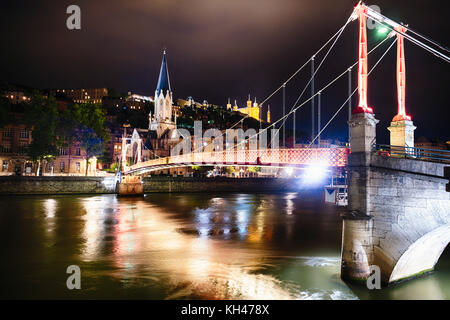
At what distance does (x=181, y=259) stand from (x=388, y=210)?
8542mm

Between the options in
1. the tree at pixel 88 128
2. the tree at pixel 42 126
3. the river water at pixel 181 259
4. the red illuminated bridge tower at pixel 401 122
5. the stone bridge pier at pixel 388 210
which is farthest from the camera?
the tree at pixel 88 128

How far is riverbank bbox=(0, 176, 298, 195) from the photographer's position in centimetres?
4146

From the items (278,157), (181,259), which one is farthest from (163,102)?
(181,259)

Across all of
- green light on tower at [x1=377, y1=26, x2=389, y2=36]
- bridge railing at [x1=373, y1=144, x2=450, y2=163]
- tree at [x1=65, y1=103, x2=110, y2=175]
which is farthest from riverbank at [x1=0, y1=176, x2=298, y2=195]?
bridge railing at [x1=373, y1=144, x2=450, y2=163]

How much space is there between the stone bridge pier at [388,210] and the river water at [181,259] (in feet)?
2.96

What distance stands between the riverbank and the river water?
14957 mm

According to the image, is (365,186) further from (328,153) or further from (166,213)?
(166,213)

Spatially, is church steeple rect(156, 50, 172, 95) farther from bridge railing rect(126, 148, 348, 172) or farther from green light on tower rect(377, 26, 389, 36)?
green light on tower rect(377, 26, 389, 36)

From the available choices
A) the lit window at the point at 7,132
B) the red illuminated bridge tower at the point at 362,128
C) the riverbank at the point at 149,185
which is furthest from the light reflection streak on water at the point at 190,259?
the lit window at the point at 7,132

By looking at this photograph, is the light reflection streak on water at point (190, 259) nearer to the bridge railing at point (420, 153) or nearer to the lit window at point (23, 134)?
the bridge railing at point (420, 153)

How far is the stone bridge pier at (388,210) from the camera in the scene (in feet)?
30.1
